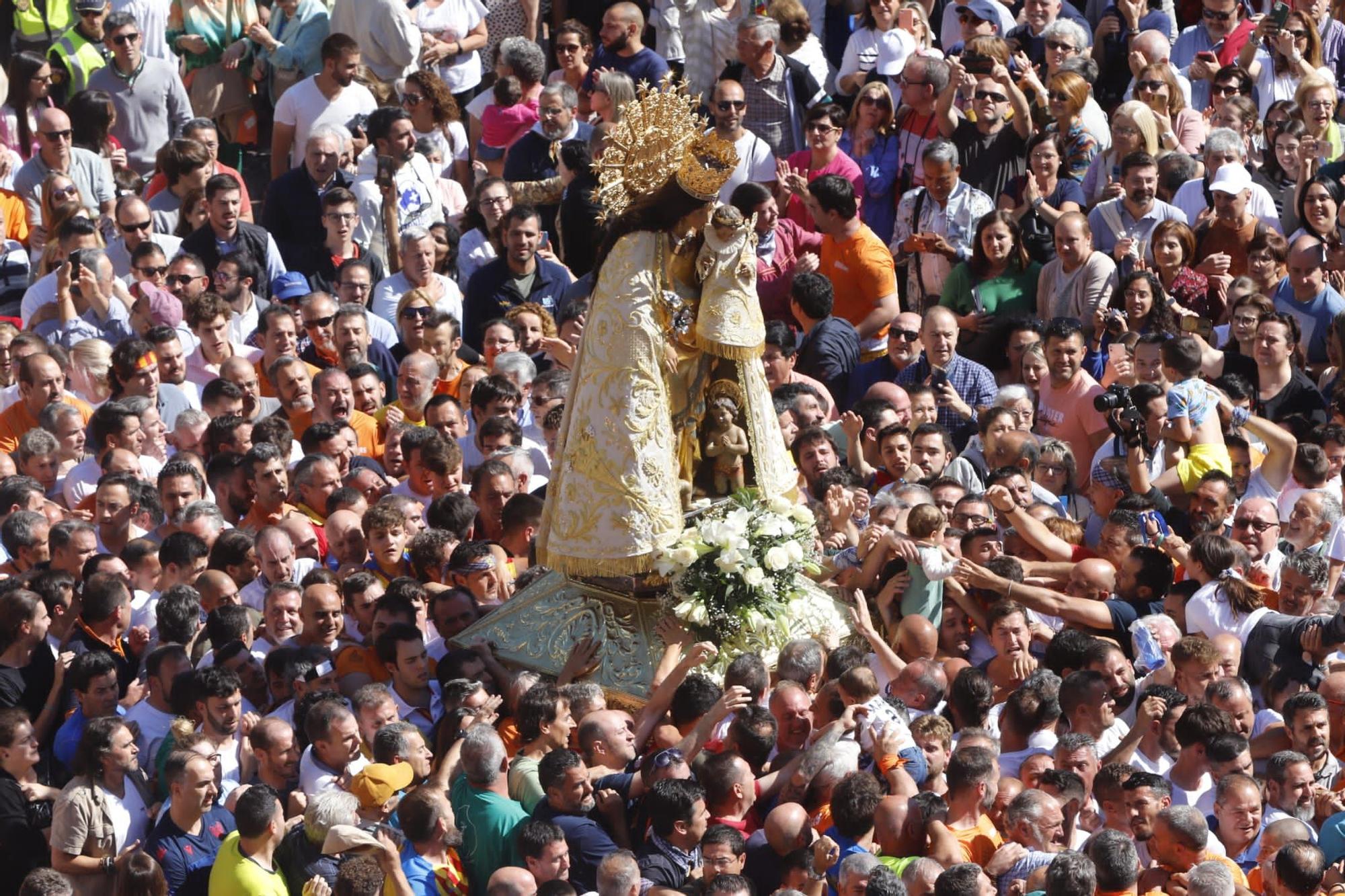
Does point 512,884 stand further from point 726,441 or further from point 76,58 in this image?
point 76,58

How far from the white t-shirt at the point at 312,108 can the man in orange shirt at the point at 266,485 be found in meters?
4.59

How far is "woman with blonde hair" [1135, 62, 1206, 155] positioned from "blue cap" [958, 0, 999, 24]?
137cm

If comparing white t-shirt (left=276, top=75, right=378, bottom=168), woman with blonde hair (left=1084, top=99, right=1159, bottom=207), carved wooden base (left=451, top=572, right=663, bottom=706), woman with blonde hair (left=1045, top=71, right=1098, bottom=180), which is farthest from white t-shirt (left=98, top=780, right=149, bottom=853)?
woman with blonde hair (left=1045, top=71, right=1098, bottom=180)

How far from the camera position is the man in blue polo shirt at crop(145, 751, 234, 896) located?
452 inches

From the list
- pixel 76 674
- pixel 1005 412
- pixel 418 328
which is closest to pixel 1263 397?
pixel 1005 412

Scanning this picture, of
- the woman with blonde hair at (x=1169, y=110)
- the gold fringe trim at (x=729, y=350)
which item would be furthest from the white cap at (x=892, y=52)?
the gold fringe trim at (x=729, y=350)

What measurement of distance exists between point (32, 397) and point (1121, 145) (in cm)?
685

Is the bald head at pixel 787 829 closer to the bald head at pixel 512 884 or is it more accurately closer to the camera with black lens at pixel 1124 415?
the bald head at pixel 512 884

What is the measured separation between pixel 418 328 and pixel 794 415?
243 centimetres

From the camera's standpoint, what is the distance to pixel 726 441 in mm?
12828

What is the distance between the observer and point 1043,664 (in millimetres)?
13234

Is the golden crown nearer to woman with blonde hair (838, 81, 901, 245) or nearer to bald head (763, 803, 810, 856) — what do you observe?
bald head (763, 803, 810, 856)

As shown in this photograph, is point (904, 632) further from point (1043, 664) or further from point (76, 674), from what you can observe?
point (76, 674)

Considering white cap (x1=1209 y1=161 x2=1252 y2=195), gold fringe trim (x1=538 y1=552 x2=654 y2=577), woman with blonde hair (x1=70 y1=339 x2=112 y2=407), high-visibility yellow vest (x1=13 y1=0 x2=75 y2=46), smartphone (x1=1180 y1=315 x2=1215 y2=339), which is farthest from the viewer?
high-visibility yellow vest (x1=13 y1=0 x2=75 y2=46)
